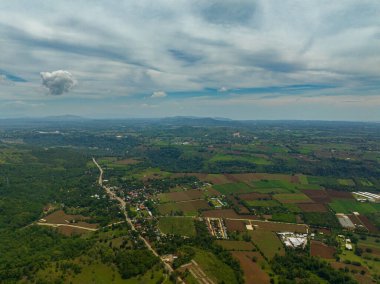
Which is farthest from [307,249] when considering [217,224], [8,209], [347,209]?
[8,209]

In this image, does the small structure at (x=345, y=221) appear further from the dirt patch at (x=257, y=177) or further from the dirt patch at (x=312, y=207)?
the dirt patch at (x=257, y=177)

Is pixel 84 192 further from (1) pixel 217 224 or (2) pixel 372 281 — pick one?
(2) pixel 372 281

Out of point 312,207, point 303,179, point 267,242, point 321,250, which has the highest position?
point 303,179

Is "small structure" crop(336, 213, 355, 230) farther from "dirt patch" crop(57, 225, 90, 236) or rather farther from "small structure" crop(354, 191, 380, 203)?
"dirt patch" crop(57, 225, 90, 236)

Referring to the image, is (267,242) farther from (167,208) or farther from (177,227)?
(167,208)

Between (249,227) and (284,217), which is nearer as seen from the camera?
(249,227)

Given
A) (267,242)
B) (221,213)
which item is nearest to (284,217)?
(267,242)
